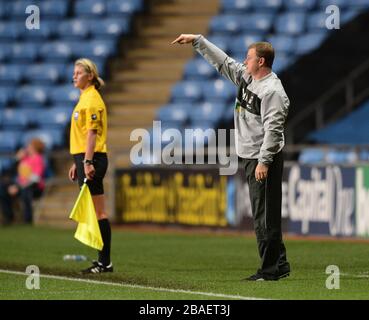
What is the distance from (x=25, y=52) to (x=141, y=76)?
3057 millimetres

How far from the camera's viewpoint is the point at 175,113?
23672mm

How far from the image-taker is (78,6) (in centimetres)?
2792

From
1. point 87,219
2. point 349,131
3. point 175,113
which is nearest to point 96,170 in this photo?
point 87,219

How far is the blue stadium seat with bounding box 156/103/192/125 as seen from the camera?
Answer: 2352 cm

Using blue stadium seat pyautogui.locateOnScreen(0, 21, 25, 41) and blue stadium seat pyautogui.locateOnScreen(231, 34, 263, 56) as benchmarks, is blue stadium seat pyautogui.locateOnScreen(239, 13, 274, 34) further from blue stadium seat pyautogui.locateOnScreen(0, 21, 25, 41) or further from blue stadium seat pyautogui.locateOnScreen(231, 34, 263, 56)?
blue stadium seat pyautogui.locateOnScreen(0, 21, 25, 41)

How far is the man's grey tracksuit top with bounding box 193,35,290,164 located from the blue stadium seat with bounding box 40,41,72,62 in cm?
1620

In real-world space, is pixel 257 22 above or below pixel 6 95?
above

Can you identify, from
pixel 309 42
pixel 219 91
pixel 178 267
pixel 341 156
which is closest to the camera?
pixel 178 267

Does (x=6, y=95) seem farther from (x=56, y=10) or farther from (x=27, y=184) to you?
(x=27, y=184)

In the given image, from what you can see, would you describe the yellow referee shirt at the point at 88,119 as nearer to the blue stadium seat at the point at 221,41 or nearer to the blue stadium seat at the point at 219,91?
the blue stadium seat at the point at 219,91

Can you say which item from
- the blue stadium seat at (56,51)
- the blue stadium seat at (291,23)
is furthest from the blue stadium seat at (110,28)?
the blue stadium seat at (291,23)

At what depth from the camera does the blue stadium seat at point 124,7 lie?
2716cm

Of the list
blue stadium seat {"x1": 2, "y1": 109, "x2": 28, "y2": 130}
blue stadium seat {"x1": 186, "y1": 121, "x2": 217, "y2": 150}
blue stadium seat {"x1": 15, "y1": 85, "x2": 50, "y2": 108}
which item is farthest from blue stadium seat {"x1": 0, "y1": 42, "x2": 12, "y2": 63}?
blue stadium seat {"x1": 186, "y1": 121, "x2": 217, "y2": 150}
